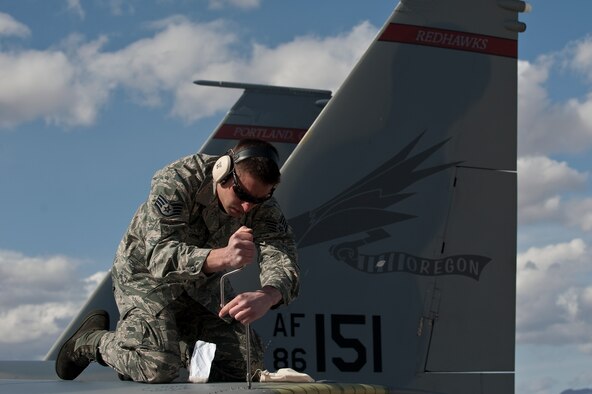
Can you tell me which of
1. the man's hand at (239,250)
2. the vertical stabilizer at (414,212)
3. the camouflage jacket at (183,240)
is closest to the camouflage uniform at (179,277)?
the camouflage jacket at (183,240)

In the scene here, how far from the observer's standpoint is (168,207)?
4848 millimetres

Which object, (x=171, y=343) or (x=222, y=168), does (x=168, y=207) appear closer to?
(x=222, y=168)

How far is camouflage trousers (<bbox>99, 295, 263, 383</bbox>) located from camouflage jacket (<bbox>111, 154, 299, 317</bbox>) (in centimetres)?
8

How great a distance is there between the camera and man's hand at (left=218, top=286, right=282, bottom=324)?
4.32m

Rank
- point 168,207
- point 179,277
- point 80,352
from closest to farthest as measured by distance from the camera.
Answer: point 179,277
point 168,207
point 80,352

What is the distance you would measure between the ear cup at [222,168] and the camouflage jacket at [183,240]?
187 millimetres

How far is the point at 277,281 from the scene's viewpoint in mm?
4781

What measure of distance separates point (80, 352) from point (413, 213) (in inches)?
141

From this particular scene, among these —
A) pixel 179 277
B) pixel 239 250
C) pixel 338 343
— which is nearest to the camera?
pixel 239 250

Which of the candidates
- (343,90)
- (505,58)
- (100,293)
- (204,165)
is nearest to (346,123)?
(343,90)

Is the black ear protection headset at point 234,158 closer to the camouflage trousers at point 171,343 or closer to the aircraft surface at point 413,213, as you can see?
the camouflage trousers at point 171,343

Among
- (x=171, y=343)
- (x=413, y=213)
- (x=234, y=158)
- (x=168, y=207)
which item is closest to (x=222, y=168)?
(x=234, y=158)

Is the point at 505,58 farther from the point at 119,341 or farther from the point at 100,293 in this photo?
the point at 100,293

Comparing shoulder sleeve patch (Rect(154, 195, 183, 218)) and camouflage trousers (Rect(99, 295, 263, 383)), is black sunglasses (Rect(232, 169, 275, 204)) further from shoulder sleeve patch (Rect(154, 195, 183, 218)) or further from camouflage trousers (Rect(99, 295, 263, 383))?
camouflage trousers (Rect(99, 295, 263, 383))
